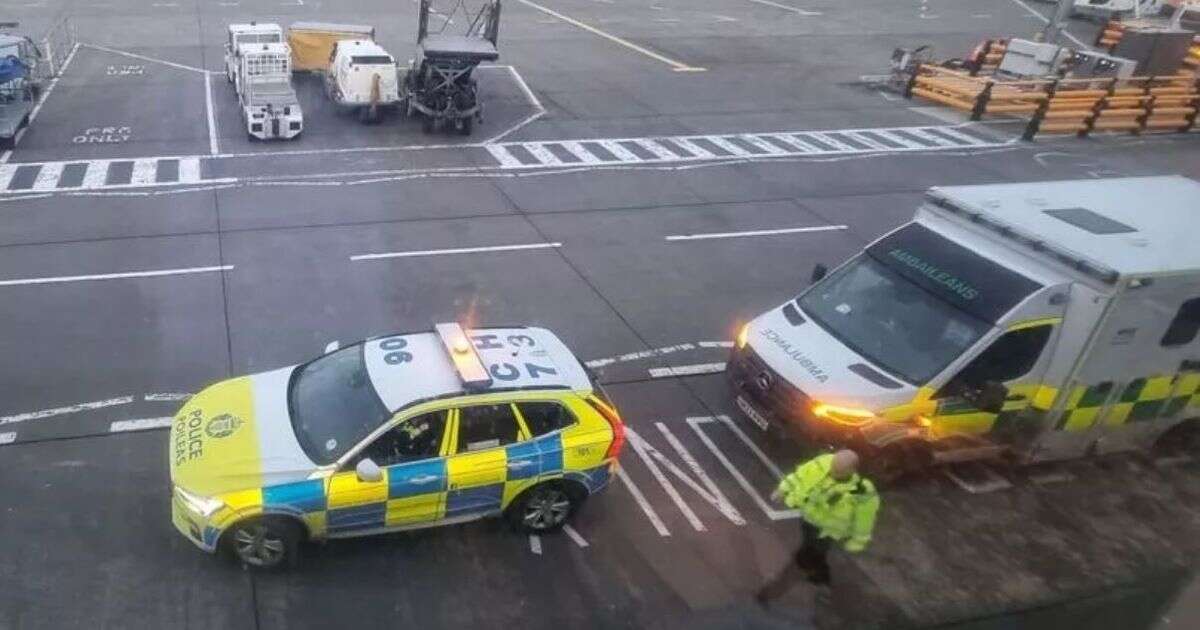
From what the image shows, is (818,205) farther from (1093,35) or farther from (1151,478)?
(1093,35)

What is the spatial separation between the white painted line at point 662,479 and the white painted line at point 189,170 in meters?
11.4

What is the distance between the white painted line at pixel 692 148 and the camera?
69.4 feet

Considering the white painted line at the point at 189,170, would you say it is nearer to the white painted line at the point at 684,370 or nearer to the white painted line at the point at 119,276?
the white painted line at the point at 119,276

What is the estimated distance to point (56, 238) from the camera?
1474 centimetres

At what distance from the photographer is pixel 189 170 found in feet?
59.8

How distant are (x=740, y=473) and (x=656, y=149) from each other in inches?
496

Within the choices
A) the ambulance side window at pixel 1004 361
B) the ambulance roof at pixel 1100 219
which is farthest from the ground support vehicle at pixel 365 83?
the ambulance side window at pixel 1004 361

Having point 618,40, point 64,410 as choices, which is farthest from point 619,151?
point 618,40

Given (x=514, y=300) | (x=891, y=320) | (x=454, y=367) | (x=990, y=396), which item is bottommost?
(x=514, y=300)

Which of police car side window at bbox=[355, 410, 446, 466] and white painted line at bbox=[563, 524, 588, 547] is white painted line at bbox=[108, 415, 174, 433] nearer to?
police car side window at bbox=[355, 410, 446, 466]

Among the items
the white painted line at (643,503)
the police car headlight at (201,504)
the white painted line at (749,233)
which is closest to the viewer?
the police car headlight at (201,504)

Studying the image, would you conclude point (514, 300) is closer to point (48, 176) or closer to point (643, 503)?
point (643, 503)

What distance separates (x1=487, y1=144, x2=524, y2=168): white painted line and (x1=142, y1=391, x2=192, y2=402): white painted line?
1024 cm

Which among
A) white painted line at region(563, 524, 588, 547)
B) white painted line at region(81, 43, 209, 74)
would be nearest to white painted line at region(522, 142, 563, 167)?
white painted line at region(81, 43, 209, 74)
